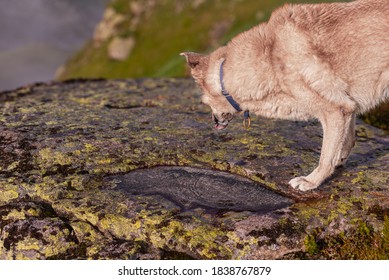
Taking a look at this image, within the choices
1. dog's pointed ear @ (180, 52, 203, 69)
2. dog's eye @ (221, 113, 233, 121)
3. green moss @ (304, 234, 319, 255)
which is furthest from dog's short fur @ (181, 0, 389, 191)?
green moss @ (304, 234, 319, 255)

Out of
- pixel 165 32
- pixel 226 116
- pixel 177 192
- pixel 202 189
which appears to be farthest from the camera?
pixel 165 32

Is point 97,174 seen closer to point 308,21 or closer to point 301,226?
point 301,226

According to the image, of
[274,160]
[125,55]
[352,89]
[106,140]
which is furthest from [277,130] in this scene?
[125,55]

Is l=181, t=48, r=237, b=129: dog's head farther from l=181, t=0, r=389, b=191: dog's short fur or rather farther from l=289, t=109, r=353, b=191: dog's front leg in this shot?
l=289, t=109, r=353, b=191: dog's front leg

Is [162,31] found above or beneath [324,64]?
above

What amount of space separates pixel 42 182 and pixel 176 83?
28.3ft

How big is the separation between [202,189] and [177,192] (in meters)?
0.45

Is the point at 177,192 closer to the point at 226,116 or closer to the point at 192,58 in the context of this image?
the point at 226,116

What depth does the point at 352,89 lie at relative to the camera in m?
8.63

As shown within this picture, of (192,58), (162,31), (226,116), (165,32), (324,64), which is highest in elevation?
→ (162,31)

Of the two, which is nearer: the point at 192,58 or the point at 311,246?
the point at 311,246

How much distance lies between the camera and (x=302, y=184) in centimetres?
→ 840

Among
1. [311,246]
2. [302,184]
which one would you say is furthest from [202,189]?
[311,246]

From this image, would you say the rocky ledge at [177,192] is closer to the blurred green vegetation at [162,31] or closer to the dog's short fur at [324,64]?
the dog's short fur at [324,64]
